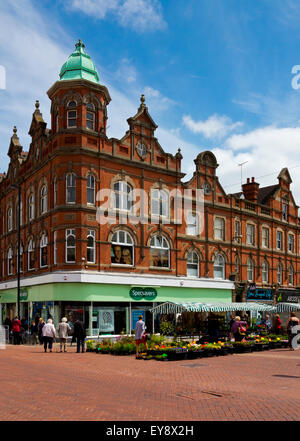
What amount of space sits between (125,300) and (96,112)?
12.7m

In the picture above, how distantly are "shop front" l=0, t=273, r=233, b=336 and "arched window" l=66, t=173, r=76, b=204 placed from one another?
16.1 ft

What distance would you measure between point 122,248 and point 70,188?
5336 millimetres

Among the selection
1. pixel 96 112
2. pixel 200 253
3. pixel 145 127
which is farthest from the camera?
pixel 200 253

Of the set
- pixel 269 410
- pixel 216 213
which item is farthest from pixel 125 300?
pixel 269 410

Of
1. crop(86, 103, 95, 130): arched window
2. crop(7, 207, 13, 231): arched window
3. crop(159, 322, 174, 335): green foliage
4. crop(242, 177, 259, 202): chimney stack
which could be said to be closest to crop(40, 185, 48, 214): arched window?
crop(86, 103, 95, 130): arched window

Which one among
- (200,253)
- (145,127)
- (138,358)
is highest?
(145,127)

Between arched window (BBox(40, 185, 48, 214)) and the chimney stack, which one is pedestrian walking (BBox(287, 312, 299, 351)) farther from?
the chimney stack

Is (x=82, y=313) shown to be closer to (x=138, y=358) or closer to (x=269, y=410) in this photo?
(x=138, y=358)

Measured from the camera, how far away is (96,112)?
3409 centimetres

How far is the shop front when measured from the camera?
31.7m

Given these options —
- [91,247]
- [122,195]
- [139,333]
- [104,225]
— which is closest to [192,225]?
→ [122,195]

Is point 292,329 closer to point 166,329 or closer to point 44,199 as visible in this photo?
point 166,329

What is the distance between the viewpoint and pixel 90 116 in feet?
111

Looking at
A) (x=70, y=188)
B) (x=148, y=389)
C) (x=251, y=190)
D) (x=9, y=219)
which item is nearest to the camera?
(x=148, y=389)
